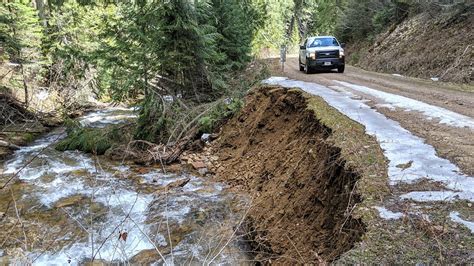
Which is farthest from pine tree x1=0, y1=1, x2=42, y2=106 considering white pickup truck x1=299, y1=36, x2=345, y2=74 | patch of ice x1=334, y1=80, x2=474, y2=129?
patch of ice x1=334, y1=80, x2=474, y2=129

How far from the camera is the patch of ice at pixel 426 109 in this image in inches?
314

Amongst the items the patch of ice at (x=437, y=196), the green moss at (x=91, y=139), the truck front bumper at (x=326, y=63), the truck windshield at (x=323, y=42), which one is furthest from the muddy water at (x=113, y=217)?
the truck windshield at (x=323, y=42)

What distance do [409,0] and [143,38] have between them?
18645mm

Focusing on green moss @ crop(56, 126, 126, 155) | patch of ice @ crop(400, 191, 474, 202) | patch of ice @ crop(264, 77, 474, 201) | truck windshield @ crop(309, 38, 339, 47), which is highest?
truck windshield @ crop(309, 38, 339, 47)

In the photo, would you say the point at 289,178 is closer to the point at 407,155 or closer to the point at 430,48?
the point at 407,155

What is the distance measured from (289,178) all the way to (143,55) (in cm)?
772

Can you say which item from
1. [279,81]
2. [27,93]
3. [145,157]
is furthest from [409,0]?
[27,93]

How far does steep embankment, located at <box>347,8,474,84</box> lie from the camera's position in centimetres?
1658

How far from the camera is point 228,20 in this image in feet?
63.0

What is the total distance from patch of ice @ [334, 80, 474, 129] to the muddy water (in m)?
4.62

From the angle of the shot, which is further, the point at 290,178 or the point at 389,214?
the point at 290,178

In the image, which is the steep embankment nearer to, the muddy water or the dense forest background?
the dense forest background

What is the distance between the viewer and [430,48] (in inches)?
771

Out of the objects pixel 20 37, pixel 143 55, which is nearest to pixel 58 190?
pixel 143 55
